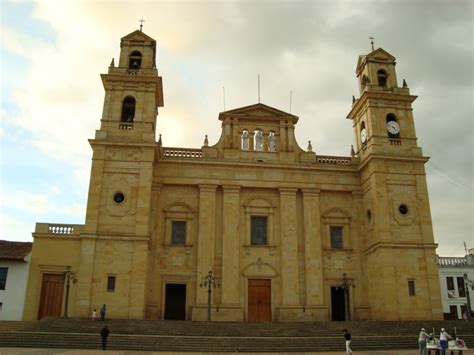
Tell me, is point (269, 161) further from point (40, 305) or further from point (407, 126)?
point (40, 305)

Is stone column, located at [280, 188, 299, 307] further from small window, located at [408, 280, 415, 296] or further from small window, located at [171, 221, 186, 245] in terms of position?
small window, located at [408, 280, 415, 296]

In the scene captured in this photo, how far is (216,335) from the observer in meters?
23.2

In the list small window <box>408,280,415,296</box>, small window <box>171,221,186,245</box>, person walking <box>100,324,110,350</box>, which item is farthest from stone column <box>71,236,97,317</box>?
small window <box>408,280,415,296</box>

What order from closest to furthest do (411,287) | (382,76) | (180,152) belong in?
(411,287) < (180,152) < (382,76)

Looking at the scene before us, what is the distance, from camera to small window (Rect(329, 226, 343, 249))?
32.0 metres

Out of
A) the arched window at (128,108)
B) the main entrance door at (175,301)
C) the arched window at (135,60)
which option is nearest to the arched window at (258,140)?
the arched window at (128,108)

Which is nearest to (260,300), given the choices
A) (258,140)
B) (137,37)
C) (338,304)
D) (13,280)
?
(338,304)

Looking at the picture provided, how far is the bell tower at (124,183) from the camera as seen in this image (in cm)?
2702

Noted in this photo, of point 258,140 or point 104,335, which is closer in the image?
point 104,335

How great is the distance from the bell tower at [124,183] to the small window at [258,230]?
275 inches

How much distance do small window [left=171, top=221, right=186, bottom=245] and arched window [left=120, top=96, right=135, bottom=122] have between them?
7.71 m

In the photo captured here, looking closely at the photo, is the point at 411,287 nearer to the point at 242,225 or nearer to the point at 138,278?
the point at 242,225

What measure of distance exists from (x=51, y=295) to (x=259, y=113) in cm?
1783

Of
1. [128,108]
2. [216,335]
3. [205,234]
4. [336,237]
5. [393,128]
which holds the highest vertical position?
[128,108]
